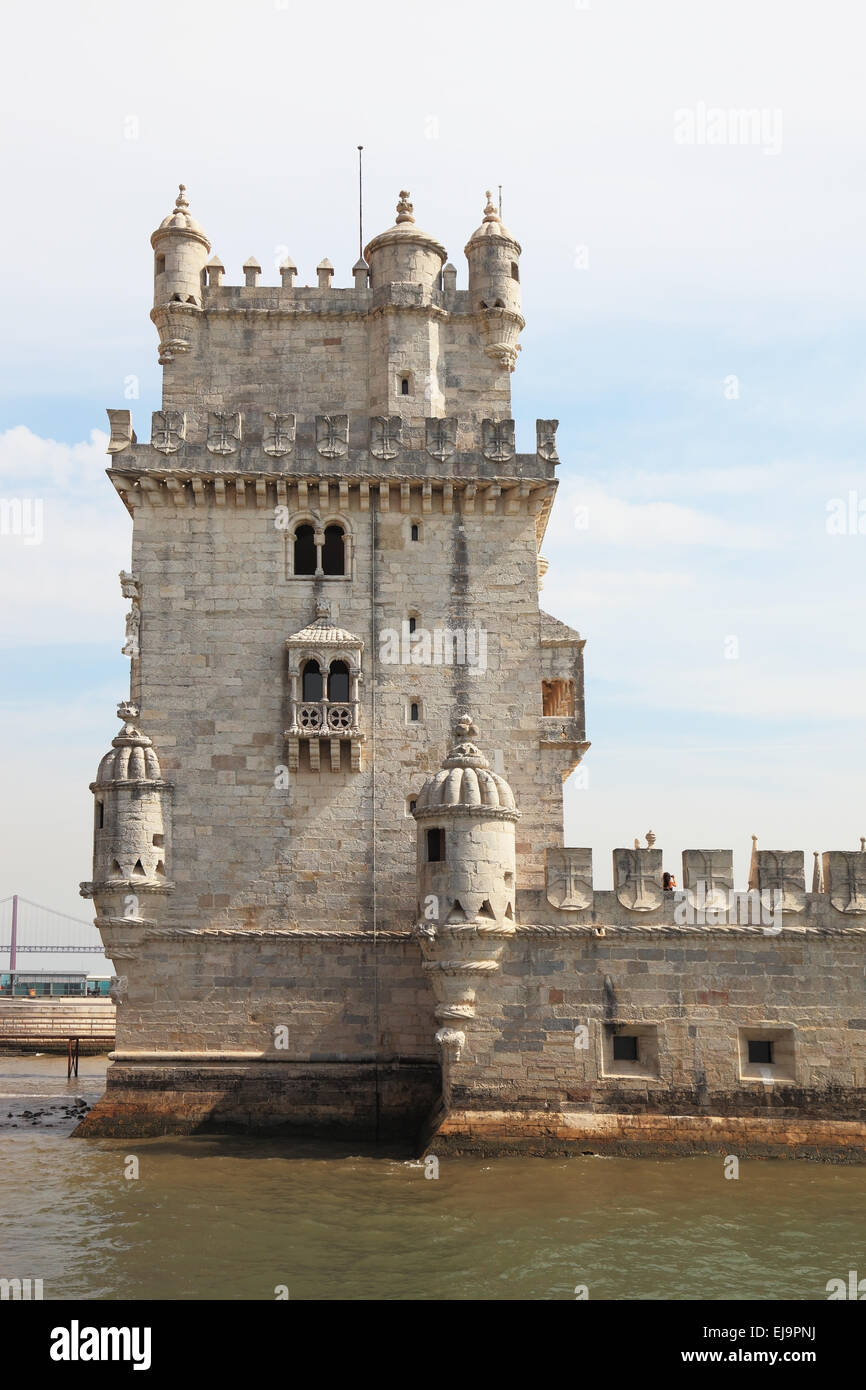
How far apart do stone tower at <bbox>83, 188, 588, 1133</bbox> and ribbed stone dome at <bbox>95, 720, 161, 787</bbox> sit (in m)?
0.22

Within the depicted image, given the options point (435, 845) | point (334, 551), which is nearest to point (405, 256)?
point (334, 551)

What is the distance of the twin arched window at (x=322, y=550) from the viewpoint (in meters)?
28.9

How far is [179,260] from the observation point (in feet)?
98.4

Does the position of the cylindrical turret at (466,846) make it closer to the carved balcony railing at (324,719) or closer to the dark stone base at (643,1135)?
the carved balcony railing at (324,719)

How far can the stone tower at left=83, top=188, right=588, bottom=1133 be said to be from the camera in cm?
2661

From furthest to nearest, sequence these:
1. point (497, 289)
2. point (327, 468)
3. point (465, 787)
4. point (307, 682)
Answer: point (497, 289), point (327, 468), point (307, 682), point (465, 787)

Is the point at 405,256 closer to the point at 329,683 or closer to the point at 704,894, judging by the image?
the point at 329,683

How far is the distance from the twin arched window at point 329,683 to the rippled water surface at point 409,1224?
9.19 meters

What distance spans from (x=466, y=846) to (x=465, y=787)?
1.14 meters

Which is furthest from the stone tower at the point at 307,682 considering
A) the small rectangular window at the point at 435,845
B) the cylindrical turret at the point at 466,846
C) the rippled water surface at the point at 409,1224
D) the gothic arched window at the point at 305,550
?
the rippled water surface at the point at 409,1224

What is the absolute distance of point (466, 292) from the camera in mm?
31094

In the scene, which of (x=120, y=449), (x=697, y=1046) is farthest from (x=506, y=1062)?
(x=120, y=449)
